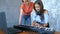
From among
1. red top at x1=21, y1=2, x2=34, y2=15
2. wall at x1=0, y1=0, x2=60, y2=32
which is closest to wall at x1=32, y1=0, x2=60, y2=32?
wall at x1=0, y1=0, x2=60, y2=32

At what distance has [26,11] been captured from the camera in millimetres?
2170

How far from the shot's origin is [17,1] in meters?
2.19

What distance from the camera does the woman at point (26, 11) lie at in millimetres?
2172

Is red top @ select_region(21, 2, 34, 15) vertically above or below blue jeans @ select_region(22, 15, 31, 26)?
above

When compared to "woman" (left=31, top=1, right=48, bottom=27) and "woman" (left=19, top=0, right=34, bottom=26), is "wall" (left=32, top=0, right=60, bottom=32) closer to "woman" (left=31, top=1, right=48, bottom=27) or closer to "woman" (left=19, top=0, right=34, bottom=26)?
"woman" (left=31, top=1, right=48, bottom=27)

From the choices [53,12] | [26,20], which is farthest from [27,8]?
[53,12]

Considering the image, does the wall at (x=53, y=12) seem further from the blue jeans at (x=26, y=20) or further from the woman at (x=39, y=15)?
the blue jeans at (x=26, y=20)

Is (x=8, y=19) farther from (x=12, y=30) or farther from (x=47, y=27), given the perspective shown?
(x=47, y=27)

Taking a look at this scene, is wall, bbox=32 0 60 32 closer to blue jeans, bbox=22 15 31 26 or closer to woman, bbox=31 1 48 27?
woman, bbox=31 1 48 27

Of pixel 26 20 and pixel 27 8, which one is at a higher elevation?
pixel 27 8

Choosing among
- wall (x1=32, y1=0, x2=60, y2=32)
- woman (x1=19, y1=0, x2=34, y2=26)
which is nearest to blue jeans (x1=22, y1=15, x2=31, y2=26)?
woman (x1=19, y1=0, x2=34, y2=26)

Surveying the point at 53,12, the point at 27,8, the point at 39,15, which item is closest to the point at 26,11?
the point at 27,8

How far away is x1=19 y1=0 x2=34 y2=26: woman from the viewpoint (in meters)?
2.17

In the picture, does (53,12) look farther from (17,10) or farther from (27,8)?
(17,10)
